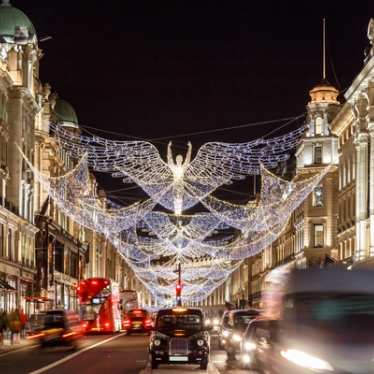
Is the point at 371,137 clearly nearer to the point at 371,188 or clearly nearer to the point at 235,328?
the point at 371,188

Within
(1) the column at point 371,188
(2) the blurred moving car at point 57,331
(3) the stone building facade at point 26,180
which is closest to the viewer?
(2) the blurred moving car at point 57,331

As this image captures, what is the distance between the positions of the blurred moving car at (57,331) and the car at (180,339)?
14.4m

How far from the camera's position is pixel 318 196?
104750mm

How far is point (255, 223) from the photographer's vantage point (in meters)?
112

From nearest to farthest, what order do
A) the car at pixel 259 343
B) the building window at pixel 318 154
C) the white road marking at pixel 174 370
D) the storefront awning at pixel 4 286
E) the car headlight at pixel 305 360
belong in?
the car headlight at pixel 305 360, the car at pixel 259 343, the white road marking at pixel 174 370, the storefront awning at pixel 4 286, the building window at pixel 318 154

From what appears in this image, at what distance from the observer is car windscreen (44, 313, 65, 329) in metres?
45.0

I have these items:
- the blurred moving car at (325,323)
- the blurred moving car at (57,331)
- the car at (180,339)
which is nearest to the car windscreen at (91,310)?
the blurred moving car at (57,331)

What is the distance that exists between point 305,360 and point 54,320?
29290 mm

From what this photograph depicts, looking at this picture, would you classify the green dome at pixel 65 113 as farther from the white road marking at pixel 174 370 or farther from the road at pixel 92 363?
the white road marking at pixel 174 370

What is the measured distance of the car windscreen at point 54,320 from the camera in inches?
1772

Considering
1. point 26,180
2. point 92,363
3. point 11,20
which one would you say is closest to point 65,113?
point 11,20

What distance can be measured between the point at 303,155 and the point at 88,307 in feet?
142

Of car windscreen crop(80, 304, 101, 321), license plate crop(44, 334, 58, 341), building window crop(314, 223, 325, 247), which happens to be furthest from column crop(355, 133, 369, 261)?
license plate crop(44, 334, 58, 341)

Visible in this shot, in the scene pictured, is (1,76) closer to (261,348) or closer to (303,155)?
(303,155)
